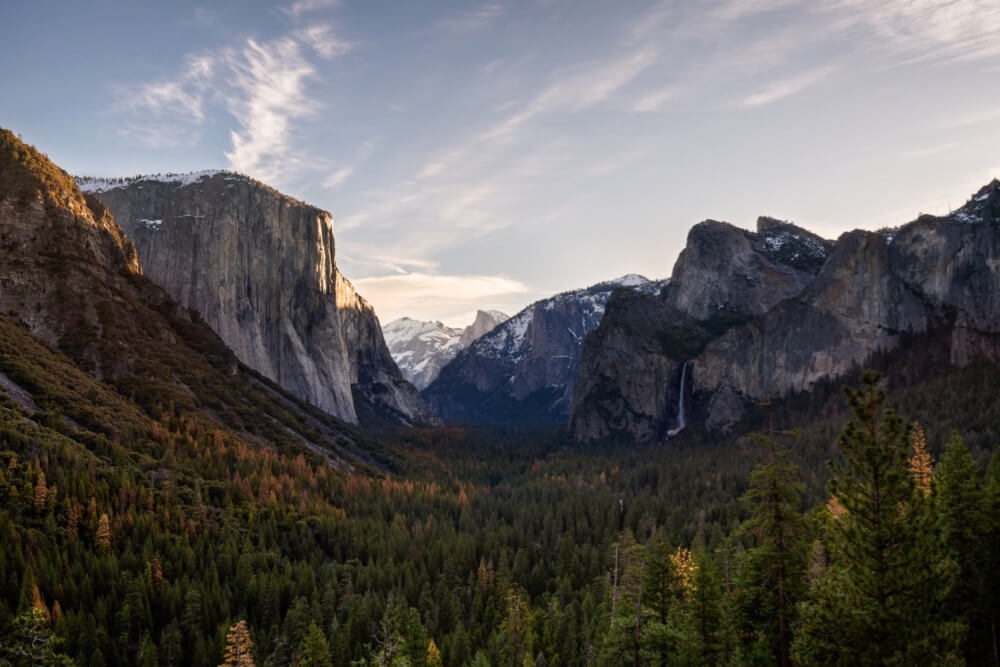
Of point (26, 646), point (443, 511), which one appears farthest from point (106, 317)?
point (26, 646)

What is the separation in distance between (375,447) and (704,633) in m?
167

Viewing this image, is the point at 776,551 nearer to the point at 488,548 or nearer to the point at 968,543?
the point at 968,543

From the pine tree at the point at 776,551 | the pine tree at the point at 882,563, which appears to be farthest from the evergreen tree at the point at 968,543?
the pine tree at the point at 882,563

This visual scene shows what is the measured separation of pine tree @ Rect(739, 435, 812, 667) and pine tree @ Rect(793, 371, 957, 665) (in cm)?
403

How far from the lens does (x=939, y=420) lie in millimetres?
134125

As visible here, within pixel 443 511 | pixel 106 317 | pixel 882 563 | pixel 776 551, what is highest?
pixel 106 317

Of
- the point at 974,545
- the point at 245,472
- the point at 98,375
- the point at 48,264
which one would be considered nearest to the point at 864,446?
the point at 974,545

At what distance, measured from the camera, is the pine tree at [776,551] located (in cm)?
2827

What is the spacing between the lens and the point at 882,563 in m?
23.6

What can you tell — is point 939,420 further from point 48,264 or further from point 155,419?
point 48,264

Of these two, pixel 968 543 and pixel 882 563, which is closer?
pixel 882 563

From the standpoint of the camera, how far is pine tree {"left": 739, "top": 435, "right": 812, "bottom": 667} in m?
28.3

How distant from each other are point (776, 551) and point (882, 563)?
5675 mm

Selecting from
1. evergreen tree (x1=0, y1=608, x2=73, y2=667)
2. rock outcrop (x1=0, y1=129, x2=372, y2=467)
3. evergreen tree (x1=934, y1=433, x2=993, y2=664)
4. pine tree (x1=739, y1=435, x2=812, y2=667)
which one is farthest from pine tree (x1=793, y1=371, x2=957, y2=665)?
rock outcrop (x1=0, y1=129, x2=372, y2=467)
